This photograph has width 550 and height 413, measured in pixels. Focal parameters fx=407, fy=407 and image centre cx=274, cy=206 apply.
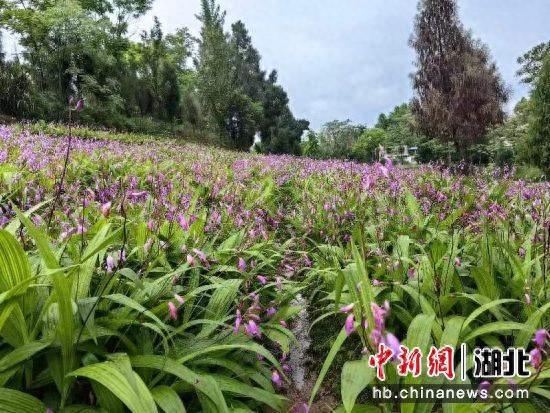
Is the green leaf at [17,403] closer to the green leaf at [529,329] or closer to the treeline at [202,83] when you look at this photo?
the green leaf at [529,329]

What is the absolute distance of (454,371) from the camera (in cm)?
226

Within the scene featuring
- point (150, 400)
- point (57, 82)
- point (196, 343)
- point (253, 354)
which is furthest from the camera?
point (57, 82)

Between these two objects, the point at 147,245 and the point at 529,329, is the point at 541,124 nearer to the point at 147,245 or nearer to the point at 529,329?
the point at 529,329

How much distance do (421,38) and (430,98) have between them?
4401mm

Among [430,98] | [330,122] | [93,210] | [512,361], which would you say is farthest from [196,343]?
[330,122]

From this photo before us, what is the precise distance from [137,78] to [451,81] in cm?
2570

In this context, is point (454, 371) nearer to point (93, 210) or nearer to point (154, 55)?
point (93, 210)

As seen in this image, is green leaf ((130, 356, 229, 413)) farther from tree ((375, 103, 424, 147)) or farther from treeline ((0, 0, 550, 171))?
tree ((375, 103, 424, 147))

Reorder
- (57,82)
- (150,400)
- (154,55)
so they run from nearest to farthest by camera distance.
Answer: (150,400) → (57,82) → (154,55)

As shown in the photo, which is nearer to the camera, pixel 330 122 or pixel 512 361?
pixel 512 361

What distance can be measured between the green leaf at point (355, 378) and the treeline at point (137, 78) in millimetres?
25270

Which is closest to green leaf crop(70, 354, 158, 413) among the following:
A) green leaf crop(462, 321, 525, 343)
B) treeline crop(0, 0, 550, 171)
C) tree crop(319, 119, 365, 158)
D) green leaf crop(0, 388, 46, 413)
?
green leaf crop(0, 388, 46, 413)

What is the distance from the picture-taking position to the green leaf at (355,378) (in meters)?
1.95

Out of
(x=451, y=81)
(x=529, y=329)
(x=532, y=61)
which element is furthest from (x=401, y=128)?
(x=529, y=329)
